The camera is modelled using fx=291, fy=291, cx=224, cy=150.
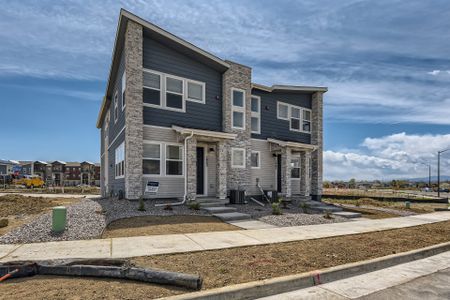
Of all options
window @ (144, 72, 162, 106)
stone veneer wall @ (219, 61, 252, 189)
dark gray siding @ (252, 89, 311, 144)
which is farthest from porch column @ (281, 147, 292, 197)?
window @ (144, 72, 162, 106)

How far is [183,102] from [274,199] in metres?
7.47

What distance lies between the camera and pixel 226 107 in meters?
15.6

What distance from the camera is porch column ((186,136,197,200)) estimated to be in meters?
13.5

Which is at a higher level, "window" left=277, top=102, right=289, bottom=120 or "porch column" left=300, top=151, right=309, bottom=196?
"window" left=277, top=102, right=289, bottom=120

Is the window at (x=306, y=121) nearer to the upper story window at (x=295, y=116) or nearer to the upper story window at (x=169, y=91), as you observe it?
the upper story window at (x=295, y=116)

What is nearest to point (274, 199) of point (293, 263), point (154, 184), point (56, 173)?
point (154, 184)

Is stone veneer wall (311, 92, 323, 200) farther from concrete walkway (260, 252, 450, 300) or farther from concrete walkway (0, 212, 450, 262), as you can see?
concrete walkway (260, 252, 450, 300)

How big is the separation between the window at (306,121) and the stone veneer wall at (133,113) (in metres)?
12.1

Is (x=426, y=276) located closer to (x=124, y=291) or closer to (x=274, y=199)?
(x=124, y=291)

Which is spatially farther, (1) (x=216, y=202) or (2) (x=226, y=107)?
(2) (x=226, y=107)

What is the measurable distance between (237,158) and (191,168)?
3374 millimetres

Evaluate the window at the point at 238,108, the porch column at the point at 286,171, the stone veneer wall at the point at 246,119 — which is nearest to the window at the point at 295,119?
the porch column at the point at 286,171

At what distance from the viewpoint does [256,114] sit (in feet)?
58.9

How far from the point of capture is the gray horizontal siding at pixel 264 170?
17.4 metres
